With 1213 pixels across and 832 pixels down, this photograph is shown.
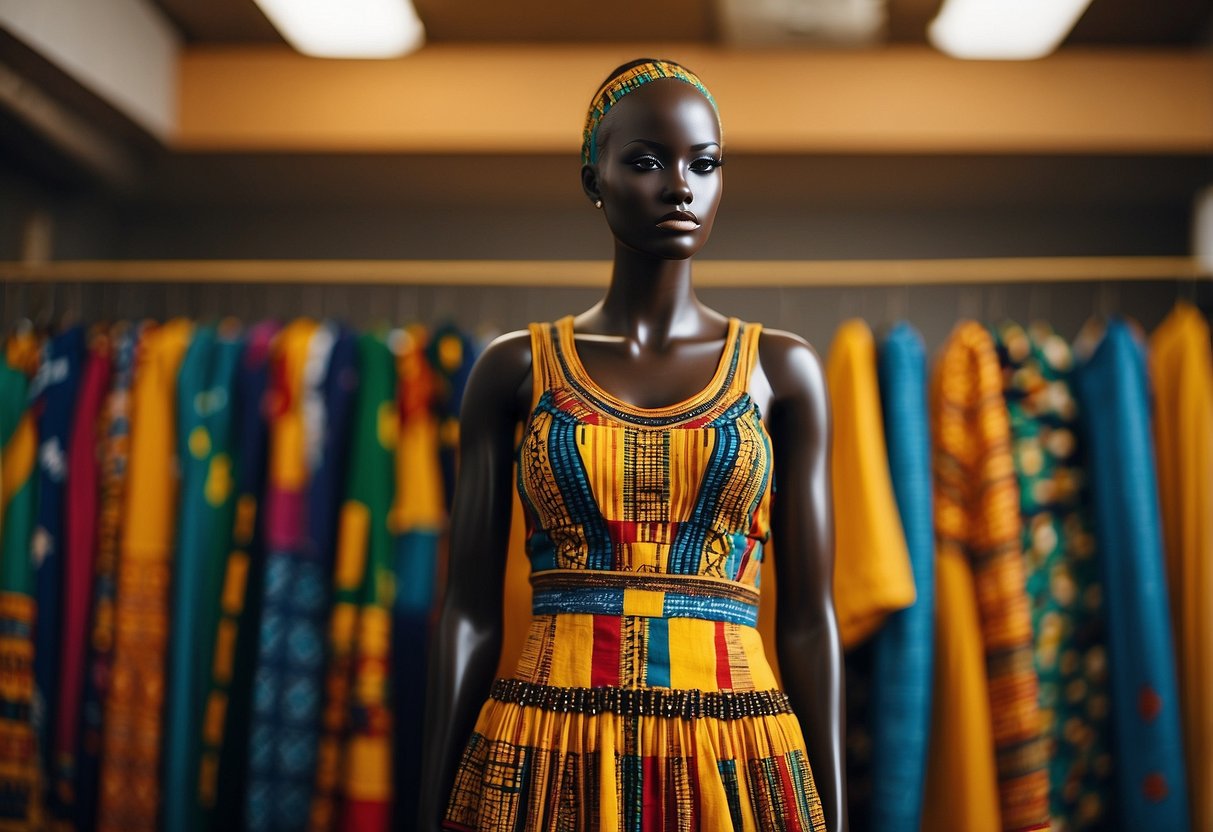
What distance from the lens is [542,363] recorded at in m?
1.57

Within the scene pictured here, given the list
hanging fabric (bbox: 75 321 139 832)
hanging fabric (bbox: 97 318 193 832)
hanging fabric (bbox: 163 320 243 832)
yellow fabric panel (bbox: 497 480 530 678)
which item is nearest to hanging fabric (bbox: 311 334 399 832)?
hanging fabric (bbox: 163 320 243 832)

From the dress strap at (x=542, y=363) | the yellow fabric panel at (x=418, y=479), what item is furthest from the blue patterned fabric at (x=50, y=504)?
the dress strap at (x=542, y=363)

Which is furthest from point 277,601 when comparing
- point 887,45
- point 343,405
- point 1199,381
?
point 887,45

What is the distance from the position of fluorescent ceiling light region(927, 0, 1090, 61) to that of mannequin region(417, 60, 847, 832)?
2.55m

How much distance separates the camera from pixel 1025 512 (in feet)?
9.42

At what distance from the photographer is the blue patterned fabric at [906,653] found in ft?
8.41

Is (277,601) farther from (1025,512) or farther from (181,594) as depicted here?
(1025,512)

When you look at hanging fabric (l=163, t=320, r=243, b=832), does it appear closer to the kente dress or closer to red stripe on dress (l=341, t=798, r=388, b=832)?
red stripe on dress (l=341, t=798, r=388, b=832)

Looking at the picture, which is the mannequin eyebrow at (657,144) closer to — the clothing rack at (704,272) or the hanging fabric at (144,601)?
the clothing rack at (704,272)

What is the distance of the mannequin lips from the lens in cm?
145

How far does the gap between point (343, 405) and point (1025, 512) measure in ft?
5.59

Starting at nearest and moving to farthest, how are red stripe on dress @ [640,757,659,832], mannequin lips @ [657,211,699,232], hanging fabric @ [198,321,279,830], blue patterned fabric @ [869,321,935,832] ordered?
1. red stripe on dress @ [640,757,659,832]
2. mannequin lips @ [657,211,699,232]
3. blue patterned fabric @ [869,321,935,832]
4. hanging fabric @ [198,321,279,830]

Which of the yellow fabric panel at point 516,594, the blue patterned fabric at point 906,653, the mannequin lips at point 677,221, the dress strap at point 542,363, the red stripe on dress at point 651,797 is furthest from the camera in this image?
the blue patterned fabric at point 906,653

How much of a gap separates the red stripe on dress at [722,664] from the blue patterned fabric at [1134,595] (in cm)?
166
